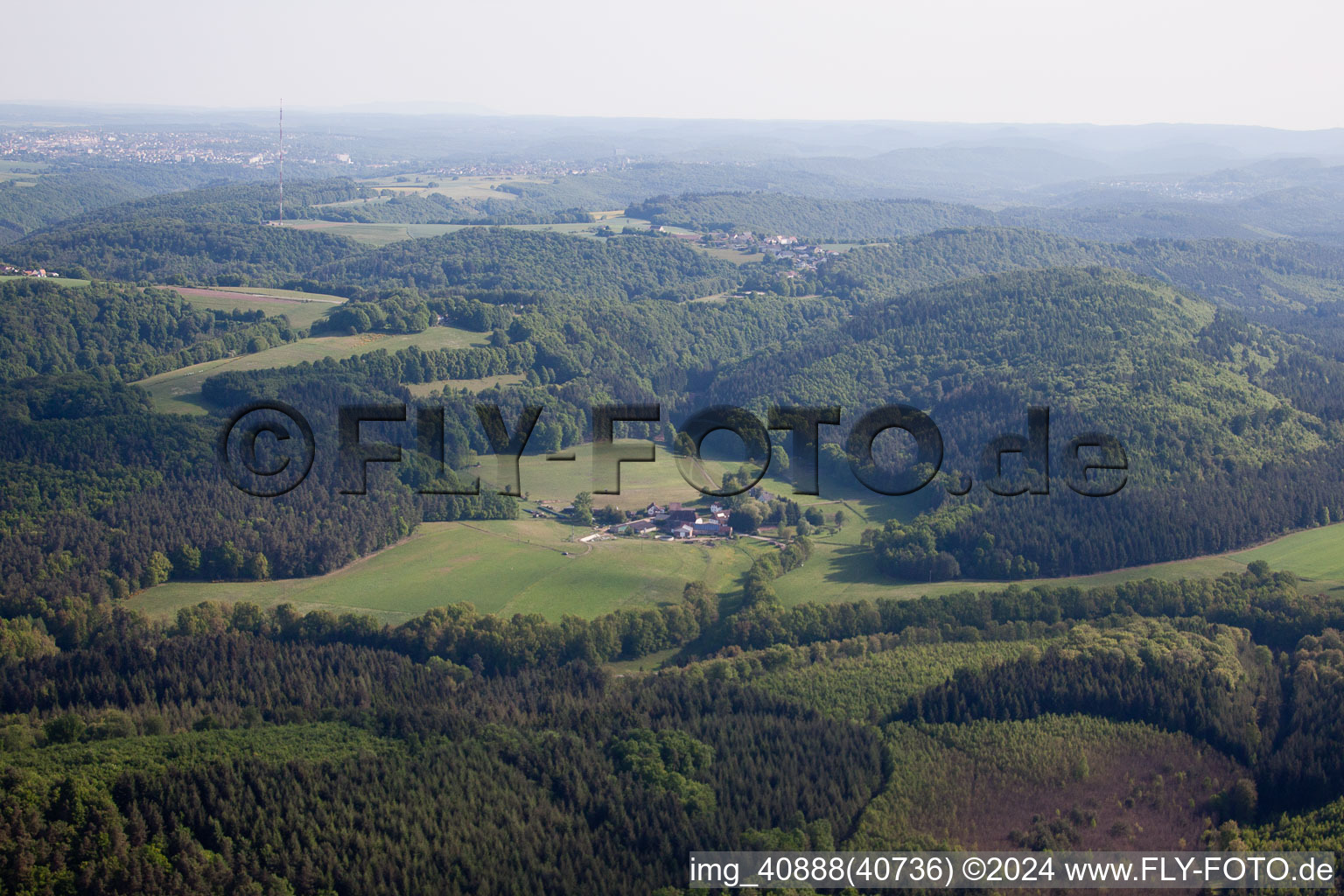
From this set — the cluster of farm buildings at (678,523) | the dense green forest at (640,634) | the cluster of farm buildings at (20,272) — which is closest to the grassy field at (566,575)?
the dense green forest at (640,634)

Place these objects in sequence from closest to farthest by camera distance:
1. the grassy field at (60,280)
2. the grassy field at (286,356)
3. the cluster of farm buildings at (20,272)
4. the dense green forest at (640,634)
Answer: the dense green forest at (640,634), the grassy field at (286,356), the grassy field at (60,280), the cluster of farm buildings at (20,272)

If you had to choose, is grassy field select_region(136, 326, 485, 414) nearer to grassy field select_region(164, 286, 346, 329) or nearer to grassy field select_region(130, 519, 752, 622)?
grassy field select_region(164, 286, 346, 329)

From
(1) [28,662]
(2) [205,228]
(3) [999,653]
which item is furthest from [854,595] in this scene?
(2) [205,228]

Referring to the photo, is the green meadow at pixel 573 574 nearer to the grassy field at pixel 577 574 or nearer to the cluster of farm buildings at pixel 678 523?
the grassy field at pixel 577 574

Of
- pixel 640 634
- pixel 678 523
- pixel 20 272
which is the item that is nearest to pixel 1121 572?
pixel 678 523

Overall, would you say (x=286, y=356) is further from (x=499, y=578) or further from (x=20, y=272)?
(x=20, y=272)

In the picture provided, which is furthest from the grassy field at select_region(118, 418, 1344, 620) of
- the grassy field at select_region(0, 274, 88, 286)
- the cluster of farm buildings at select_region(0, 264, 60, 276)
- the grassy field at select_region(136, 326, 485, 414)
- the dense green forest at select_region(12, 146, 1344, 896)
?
the cluster of farm buildings at select_region(0, 264, 60, 276)
